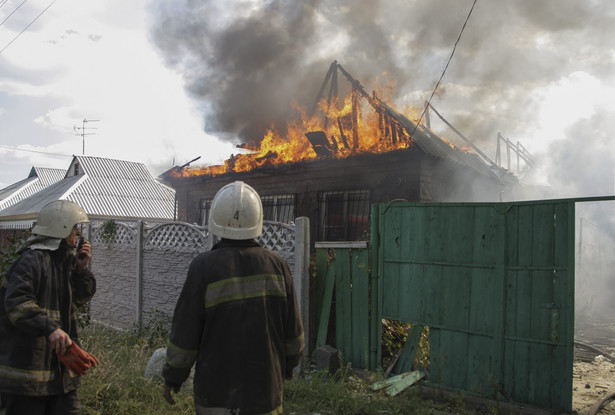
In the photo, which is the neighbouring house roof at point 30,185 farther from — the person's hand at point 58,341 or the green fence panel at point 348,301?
the person's hand at point 58,341

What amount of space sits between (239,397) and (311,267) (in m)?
3.83

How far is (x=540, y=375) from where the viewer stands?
4.60m

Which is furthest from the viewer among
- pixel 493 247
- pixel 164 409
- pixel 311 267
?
pixel 311 267

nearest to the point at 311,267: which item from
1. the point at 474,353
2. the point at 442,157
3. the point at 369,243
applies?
the point at 369,243

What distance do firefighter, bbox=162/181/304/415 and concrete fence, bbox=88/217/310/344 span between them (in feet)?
10.8

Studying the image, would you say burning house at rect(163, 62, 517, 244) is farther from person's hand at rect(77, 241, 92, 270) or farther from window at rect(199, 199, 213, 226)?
person's hand at rect(77, 241, 92, 270)

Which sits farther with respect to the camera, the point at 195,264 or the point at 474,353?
the point at 474,353

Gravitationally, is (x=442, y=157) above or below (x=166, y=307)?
above

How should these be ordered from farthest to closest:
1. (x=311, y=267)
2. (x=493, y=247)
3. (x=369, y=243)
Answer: (x=311, y=267) < (x=369, y=243) < (x=493, y=247)

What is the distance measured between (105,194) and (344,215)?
18.6m

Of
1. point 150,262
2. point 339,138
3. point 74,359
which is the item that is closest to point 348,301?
point 74,359

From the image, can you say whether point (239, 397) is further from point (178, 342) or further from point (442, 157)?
point (442, 157)

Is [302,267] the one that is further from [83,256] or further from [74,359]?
[74,359]

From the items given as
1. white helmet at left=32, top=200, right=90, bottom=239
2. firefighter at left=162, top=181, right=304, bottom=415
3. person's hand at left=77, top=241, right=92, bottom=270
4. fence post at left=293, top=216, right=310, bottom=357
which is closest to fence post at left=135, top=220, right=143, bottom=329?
fence post at left=293, top=216, right=310, bottom=357
